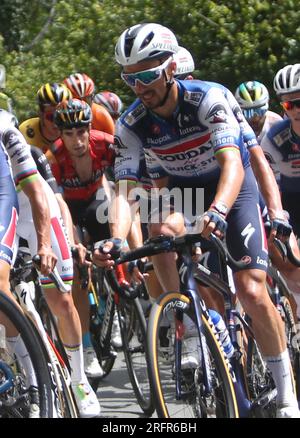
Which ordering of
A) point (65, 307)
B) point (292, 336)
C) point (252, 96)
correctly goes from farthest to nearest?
point (252, 96) < point (292, 336) < point (65, 307)

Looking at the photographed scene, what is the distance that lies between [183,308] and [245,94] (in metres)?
4.24

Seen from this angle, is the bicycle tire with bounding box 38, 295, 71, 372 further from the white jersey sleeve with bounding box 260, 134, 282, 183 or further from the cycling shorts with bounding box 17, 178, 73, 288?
the white jersey sleeve with bounding box 260, 134, 282, 183

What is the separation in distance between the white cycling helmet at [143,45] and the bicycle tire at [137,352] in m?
2.13

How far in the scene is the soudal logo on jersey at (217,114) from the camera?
6.32 metres

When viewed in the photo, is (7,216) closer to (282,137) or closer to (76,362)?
(76,362)

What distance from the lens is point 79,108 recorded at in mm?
8203

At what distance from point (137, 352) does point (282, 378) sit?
189 cm

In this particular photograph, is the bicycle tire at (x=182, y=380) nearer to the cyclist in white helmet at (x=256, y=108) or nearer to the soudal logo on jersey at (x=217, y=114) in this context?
the soudal logo on jersey at (x=217, y=114)

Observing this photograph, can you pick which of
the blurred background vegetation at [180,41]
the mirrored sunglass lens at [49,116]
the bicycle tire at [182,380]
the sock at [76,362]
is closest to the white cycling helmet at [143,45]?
the bicycle tire at [182,380]

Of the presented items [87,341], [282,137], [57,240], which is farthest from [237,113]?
[87,341]

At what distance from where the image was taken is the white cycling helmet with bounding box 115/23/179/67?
20.3 feet

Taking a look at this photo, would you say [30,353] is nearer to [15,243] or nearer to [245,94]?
[15,243]

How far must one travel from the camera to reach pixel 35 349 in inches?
218
